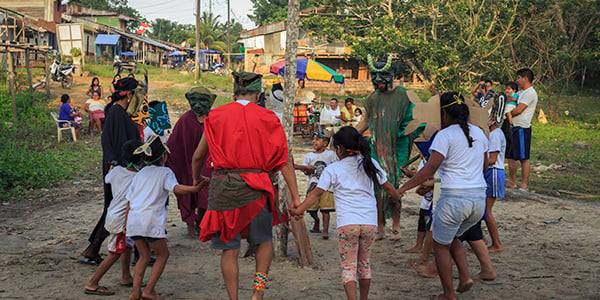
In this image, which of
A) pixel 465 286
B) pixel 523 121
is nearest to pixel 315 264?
pixel 465 286

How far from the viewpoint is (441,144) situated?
13.8 ft

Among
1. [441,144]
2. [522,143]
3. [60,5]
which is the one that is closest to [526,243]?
[441,144]

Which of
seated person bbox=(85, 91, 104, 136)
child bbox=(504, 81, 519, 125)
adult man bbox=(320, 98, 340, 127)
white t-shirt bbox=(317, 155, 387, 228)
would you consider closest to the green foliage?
seated person bbox=(85, 91, 104, 136)

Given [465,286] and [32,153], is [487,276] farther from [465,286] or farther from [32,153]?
[32,153]

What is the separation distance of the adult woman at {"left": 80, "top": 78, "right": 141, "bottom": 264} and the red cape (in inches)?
64.3

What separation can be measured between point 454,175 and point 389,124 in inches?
82.5

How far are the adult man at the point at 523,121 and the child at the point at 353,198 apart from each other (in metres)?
5.90

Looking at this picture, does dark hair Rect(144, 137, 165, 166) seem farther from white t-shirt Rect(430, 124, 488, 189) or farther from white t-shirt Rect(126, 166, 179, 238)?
white t-shirt Rect(430, 124, 488, 189)

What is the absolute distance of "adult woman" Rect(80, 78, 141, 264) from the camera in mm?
5309

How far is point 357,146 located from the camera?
4168 millimetres

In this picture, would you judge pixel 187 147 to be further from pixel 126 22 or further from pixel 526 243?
pixel 126 22

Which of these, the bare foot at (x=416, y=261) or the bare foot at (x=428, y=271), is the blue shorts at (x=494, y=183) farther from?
the bare foot at (x=428, y=271)

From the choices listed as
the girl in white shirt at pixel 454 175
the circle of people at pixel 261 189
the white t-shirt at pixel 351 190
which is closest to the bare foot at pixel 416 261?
the circle of people at pixel 261 189

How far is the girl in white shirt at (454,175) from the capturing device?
4.22 meters
